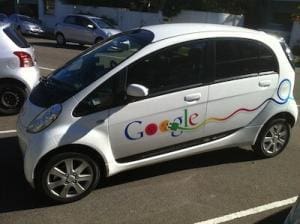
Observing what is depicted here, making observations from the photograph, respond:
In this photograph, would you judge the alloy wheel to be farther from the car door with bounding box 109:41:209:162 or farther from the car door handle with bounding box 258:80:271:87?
the car door handle with bounding box 258:80:271:87

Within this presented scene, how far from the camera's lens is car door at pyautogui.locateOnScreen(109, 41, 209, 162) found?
17.4 ft

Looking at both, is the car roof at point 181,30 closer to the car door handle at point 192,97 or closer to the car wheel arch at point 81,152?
the car door handle at point 192,97

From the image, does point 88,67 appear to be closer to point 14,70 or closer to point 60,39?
point 14,70

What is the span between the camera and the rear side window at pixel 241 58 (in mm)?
5895

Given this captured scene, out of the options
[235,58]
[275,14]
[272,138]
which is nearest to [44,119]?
[235,58]

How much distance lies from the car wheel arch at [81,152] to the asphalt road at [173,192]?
0.31m

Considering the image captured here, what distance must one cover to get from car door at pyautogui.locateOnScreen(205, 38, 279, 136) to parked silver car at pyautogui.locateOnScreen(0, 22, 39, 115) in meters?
3.89

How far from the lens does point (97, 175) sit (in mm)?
5266

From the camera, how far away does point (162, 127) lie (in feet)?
18.1

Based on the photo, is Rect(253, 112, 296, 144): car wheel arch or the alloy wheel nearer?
the alloy wheel

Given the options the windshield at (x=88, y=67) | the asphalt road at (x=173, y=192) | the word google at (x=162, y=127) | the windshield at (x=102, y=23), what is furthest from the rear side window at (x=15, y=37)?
the windshield at (x=102, y=23)

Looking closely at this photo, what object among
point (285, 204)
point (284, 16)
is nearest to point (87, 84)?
point (285, 204)

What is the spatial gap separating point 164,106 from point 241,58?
1274mm

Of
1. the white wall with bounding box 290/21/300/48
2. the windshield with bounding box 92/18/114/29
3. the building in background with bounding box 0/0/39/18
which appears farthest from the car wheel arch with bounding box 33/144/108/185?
the building in background with bounding box 0/0/39/18
